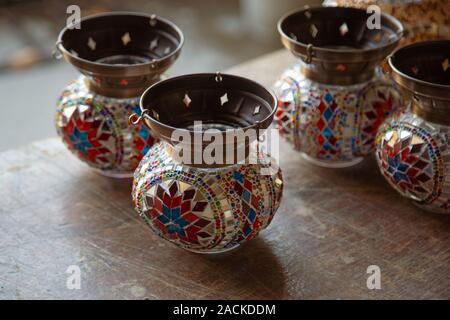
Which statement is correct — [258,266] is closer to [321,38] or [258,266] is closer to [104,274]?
[104,274]

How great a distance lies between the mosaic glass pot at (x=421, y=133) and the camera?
0.83 metres

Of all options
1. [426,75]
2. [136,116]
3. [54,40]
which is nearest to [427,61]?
[426,75]

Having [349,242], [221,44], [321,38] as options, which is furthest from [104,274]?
[221,44]

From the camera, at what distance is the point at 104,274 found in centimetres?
81

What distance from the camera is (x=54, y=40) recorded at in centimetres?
219

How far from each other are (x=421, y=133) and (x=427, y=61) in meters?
0.12

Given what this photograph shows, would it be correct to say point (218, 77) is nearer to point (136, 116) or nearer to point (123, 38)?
point (136, 116)

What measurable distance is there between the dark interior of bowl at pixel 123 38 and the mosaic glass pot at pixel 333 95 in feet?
0.58

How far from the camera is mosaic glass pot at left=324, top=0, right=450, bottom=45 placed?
3.38 ft

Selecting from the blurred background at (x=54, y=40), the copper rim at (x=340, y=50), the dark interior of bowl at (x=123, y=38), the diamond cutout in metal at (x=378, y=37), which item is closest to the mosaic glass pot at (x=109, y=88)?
the dark interior of bowl at (x=123, y=38)

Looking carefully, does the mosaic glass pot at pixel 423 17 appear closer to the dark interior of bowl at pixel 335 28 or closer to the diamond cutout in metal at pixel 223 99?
the dark interior of bowl at pixel 335 28

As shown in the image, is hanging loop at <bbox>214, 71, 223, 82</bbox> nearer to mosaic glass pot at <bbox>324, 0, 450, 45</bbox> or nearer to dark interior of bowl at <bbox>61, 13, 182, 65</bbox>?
dark interior of bowl at <bbox>61, 13, 182, 65</bbox>
